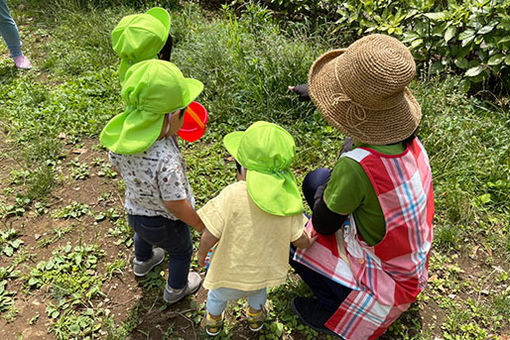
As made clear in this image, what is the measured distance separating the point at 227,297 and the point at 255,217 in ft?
1.80

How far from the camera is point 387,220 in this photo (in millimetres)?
1836

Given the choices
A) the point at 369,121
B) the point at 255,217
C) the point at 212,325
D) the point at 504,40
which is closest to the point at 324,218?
the point at 255,217

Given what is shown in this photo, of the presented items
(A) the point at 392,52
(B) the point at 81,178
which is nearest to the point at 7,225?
(B) the point at 81,178

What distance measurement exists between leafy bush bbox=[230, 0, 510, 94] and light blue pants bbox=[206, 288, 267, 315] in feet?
8.53

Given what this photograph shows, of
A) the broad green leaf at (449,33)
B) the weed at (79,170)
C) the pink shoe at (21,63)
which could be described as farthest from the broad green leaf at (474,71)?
the pink shoe at (21,63)

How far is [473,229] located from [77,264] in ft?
9.37

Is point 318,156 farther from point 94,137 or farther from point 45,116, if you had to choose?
point 45,116

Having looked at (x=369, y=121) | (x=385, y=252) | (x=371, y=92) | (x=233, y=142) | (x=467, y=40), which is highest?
(x=371, y=92)

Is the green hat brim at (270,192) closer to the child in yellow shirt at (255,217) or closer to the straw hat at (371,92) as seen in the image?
the child in yellow shirt at (255,217)

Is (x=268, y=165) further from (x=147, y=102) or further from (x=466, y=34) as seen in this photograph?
(x=466, y=34)

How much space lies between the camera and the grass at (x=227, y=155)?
2.43m

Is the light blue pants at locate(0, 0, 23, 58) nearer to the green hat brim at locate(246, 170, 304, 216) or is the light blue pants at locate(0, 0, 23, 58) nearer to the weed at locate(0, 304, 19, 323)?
the weed at locate(0, 304, 19, 323)

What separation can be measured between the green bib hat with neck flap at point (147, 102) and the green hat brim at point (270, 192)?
0.47m

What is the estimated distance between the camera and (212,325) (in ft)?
7.31
